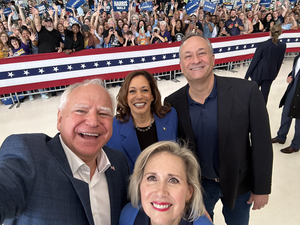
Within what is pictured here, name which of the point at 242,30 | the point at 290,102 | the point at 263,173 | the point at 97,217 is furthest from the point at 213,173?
the point at 242,30

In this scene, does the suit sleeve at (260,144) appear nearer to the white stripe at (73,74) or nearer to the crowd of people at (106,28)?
the white stripe at (73,74)

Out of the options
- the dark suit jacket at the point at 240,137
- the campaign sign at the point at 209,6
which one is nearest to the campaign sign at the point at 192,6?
the campaign sign at the point at 209,6

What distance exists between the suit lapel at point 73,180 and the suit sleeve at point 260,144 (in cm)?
135

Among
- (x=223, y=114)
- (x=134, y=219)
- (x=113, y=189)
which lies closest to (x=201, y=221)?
(x=134, y=219)

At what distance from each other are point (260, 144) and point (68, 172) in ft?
4.86

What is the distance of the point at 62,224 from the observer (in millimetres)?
921

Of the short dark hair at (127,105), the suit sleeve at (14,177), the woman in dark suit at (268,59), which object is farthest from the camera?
the woman in dark suit at (268,59)

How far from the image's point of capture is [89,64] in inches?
241

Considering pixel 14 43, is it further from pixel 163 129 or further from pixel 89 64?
pixel 163 129

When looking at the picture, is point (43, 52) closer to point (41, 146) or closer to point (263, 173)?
point (41, 146)

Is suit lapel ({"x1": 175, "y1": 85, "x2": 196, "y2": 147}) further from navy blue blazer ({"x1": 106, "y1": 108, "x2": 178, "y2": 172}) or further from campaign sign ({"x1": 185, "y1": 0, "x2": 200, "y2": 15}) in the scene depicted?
campaign sign ({"x1": 185, "y1": 0, "x2": 200, "y2": 15})

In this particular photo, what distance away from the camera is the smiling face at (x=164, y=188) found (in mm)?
1152

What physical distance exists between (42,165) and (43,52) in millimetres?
5967

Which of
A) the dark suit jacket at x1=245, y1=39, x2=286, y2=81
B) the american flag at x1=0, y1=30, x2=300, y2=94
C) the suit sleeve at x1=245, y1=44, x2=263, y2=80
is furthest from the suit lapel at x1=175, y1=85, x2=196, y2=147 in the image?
the american flag at x1=0, y1=30, x2=300, y2=94
